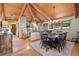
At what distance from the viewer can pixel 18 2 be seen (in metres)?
2.45

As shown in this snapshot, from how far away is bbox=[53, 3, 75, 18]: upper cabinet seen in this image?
239cm

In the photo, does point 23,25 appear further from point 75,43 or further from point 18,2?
point 75,43

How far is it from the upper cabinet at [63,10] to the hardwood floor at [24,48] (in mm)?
577

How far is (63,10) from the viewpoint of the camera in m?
2.43

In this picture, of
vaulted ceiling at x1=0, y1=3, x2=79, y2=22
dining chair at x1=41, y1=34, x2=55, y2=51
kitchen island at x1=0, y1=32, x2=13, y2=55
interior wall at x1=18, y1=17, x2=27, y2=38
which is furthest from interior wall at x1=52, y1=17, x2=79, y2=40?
kitchen island at x1=0, y1=32, x2=13, y2=55

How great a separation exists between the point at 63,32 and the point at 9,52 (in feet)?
3.40

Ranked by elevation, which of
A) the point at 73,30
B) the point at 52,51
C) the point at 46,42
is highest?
the point at 73,30

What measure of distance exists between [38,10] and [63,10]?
0.45 meters

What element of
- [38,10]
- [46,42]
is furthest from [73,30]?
[38,10]

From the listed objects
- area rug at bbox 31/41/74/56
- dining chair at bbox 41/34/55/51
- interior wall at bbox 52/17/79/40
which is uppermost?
interior wall at bbox 52/17/79/40

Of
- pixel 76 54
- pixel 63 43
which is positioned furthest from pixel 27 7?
pixel 76 54

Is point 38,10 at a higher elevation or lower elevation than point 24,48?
higher

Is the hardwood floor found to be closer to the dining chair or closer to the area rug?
the area rug

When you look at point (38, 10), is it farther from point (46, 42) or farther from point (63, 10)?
point (46, 42)
